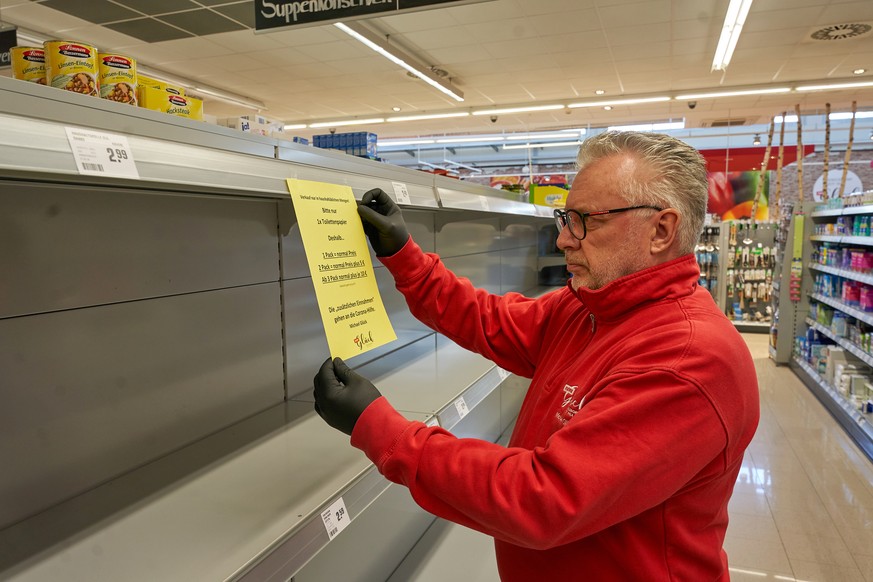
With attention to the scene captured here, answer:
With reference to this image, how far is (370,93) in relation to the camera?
1011cm

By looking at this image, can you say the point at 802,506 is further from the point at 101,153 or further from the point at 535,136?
the point at 535,136

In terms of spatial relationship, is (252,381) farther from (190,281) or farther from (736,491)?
(736,491)

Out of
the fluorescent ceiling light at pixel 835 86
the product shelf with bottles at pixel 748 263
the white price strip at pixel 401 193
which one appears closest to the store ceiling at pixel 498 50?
the fluorescent ceiling light at pixel 835 86

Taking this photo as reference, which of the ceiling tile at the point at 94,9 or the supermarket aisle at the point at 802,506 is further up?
the ceiling tile at the point at 94,9

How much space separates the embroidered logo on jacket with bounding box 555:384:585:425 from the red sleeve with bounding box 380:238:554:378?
444 mm

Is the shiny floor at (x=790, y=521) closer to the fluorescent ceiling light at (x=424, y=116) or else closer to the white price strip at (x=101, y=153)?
the white price strip at (x=101, y=153)

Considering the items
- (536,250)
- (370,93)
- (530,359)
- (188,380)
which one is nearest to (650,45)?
(536,250)

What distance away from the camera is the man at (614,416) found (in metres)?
0.92

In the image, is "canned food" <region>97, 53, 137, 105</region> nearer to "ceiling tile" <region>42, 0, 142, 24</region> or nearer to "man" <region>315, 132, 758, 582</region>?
"man" <region>315, 132, 758, 582</region>

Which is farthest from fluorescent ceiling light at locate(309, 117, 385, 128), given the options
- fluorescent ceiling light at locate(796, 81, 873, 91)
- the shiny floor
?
the shiny floor

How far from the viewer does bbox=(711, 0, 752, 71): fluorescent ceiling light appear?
233 inches

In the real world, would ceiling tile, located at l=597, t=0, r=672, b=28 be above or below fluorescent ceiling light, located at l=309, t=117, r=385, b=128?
above

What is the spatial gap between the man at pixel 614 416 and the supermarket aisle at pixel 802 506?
2.16 meters

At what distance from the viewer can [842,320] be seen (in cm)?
511
